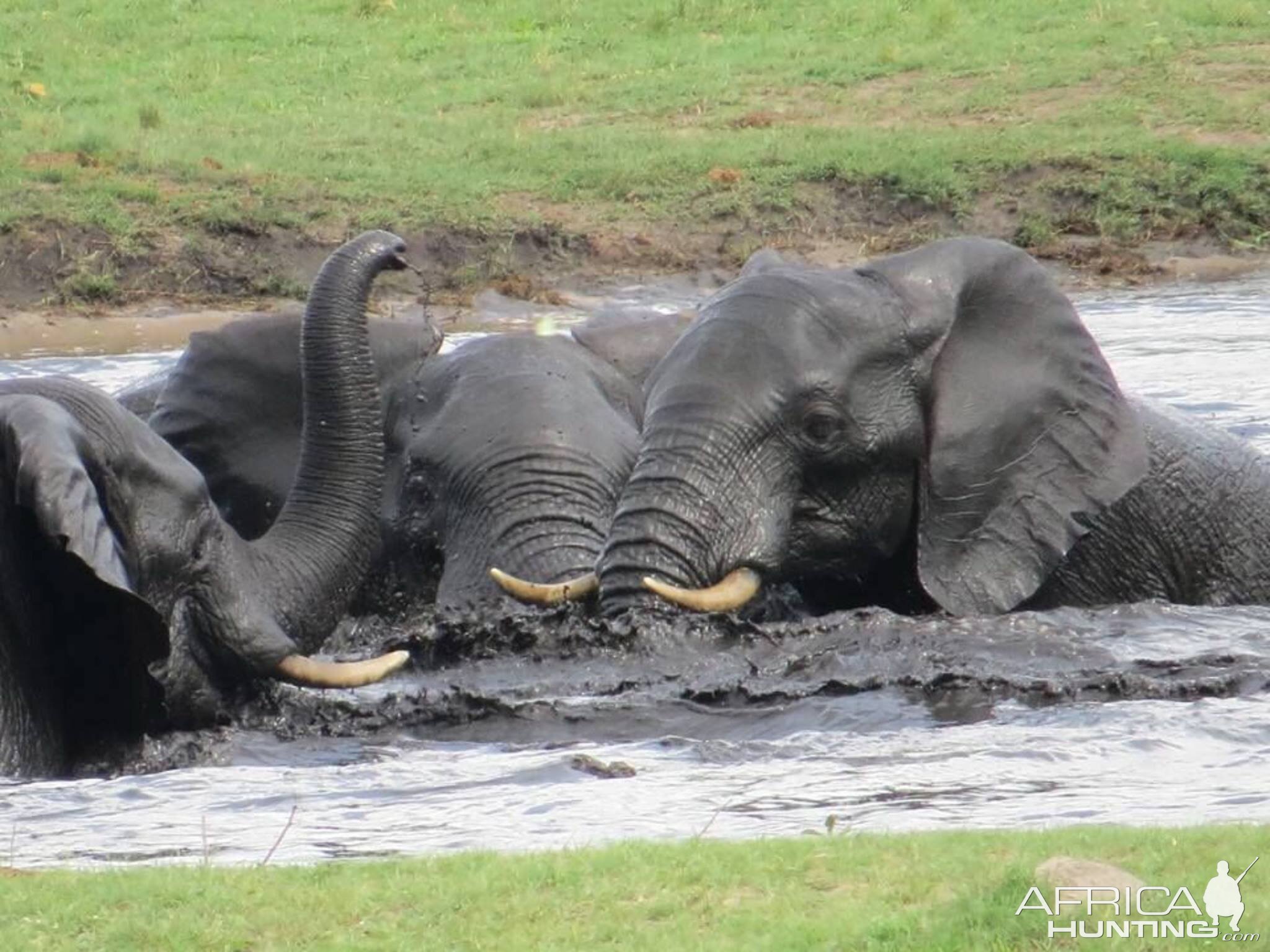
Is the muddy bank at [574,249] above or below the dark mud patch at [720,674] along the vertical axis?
below

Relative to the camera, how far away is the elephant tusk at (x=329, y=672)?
7977 millimetres

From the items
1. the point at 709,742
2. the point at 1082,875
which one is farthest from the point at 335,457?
the point at 1082,875

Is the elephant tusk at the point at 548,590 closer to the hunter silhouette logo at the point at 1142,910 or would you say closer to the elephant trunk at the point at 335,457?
the elephant trunk at the point at 335,457

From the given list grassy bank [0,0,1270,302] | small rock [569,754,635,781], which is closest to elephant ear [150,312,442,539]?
small rock [569,754,635,781]

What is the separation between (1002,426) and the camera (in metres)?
9.15

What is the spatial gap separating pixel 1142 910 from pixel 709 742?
2.90 metres

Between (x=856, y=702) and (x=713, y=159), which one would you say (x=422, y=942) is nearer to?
(x=856, y=702)

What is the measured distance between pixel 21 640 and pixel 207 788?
596mm

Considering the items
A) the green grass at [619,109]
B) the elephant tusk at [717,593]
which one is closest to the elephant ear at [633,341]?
the elephant tusk at [717,593]

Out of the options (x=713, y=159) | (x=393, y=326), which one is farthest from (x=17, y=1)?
(x=393, y=326)

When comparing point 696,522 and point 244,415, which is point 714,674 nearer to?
point 696,522

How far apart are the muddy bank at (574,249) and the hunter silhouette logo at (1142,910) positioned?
1444 centimetres

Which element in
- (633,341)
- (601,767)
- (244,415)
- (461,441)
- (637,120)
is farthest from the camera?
(637,120)

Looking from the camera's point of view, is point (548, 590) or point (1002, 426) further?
point (1002, 426)
